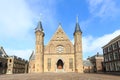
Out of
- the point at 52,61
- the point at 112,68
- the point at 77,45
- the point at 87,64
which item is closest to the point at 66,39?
the point at 77,45

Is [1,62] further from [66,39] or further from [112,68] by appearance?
[112,68]

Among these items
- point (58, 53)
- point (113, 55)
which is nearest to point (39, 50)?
point (58, 53)

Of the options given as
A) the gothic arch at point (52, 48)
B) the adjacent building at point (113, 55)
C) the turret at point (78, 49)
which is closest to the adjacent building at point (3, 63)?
the gothic arch at point (52, 48)

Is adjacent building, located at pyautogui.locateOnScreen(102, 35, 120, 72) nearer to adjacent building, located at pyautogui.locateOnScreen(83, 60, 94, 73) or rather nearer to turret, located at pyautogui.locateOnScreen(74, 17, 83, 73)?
turret, located at pyautogui.locateOnScreen(74, 17, 83, 73)

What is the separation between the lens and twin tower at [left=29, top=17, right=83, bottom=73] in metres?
46.0

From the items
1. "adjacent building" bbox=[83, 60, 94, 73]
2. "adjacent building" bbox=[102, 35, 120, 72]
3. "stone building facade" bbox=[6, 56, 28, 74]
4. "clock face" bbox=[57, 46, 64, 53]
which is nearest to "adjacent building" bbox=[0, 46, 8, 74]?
"stone building facade" bbox=[6, 56, 28, 74]

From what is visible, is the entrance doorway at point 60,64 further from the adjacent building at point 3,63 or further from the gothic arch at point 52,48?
the adjacent building at point 3,63

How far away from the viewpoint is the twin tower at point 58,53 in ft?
151

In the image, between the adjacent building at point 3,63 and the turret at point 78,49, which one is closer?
the turret at point 78,49

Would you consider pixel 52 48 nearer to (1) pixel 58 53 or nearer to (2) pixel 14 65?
(1) pixel 58 53

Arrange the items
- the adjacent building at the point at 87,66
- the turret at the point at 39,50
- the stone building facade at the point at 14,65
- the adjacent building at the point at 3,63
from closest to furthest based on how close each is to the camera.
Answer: the turret at the point at 39,50 < the adjacent building at the point at 3,63 < the stone building facade at the point at 14,65 < the adjacent building at the point at 87,66

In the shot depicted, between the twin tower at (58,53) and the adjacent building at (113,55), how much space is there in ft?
32.6

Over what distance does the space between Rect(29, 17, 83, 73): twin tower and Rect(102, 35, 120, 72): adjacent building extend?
9.94 metres

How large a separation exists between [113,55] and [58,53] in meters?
17.3
